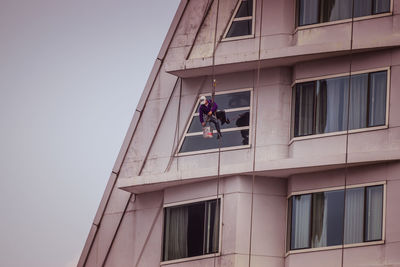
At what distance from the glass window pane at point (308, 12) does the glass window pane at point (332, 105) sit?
216 centimetres

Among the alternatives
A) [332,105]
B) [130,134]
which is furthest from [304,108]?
[130,134]

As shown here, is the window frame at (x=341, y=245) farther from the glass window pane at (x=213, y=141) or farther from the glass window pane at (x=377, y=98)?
the glass window pane at (x=213, y=141)

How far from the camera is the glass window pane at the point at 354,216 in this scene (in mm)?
45375

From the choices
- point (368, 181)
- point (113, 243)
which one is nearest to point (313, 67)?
point (368, 181)

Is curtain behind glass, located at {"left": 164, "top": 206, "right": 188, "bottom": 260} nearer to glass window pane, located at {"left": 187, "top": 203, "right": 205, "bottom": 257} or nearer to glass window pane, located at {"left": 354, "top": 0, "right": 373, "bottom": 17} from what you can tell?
glass window pane, located at {"left": 187, "top": 203, "right": 205, "bottom": 257}

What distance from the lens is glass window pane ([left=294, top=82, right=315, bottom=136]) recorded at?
4725 centimetres

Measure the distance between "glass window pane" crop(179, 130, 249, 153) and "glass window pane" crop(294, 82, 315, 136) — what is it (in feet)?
6.06

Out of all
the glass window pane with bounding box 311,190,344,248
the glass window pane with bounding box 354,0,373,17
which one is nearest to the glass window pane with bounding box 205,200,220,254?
the glass window pane with bounding box 311,190,344,248

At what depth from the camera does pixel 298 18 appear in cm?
4806

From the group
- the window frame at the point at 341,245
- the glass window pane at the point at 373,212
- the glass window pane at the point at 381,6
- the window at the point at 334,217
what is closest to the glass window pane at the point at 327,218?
the window at the point at 334,217

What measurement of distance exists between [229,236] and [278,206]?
1.97 m

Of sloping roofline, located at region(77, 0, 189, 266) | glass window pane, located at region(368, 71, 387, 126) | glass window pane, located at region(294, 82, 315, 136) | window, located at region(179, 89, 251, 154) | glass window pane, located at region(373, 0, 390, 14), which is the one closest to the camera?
glass window pane, located at region(368, 71, 387, 126)

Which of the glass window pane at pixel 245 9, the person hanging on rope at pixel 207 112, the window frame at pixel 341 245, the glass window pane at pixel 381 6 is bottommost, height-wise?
the window frame at pixel 341 245

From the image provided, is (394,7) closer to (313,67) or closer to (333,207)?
(313,67)
